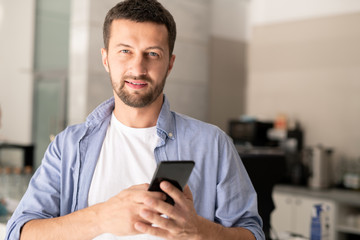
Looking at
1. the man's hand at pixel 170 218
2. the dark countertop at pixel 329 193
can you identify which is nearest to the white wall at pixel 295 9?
the dark countertop at pixel 329 193

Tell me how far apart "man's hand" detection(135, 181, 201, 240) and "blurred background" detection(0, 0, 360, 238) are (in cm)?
363

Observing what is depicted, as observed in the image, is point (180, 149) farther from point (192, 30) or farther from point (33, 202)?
point (192, 30)

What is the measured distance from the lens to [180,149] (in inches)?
52.6

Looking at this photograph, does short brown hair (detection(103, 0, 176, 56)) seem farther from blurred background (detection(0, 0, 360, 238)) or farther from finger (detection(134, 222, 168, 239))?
blurred background (detection(0, 0, 360, 238))

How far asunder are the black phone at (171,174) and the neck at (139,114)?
14.0 inches

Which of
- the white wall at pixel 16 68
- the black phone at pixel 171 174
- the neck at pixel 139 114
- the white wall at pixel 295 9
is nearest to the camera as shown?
the black phone at pixel 171 174

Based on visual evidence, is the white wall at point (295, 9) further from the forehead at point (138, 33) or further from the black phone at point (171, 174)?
the black phone at point (171, 174)

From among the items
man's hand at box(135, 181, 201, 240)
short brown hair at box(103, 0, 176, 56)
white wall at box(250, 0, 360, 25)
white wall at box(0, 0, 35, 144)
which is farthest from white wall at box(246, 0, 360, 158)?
man's hand at box(135, 181, 201, 240)

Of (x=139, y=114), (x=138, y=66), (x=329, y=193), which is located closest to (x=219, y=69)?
(x=329, y=193)

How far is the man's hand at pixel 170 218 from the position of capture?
1.03 metres

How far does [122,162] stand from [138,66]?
287 millimetres

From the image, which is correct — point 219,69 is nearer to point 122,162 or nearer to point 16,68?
point 16,68

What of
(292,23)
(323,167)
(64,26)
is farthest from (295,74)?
(64,26)

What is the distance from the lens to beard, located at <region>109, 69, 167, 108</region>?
4.18 ft
